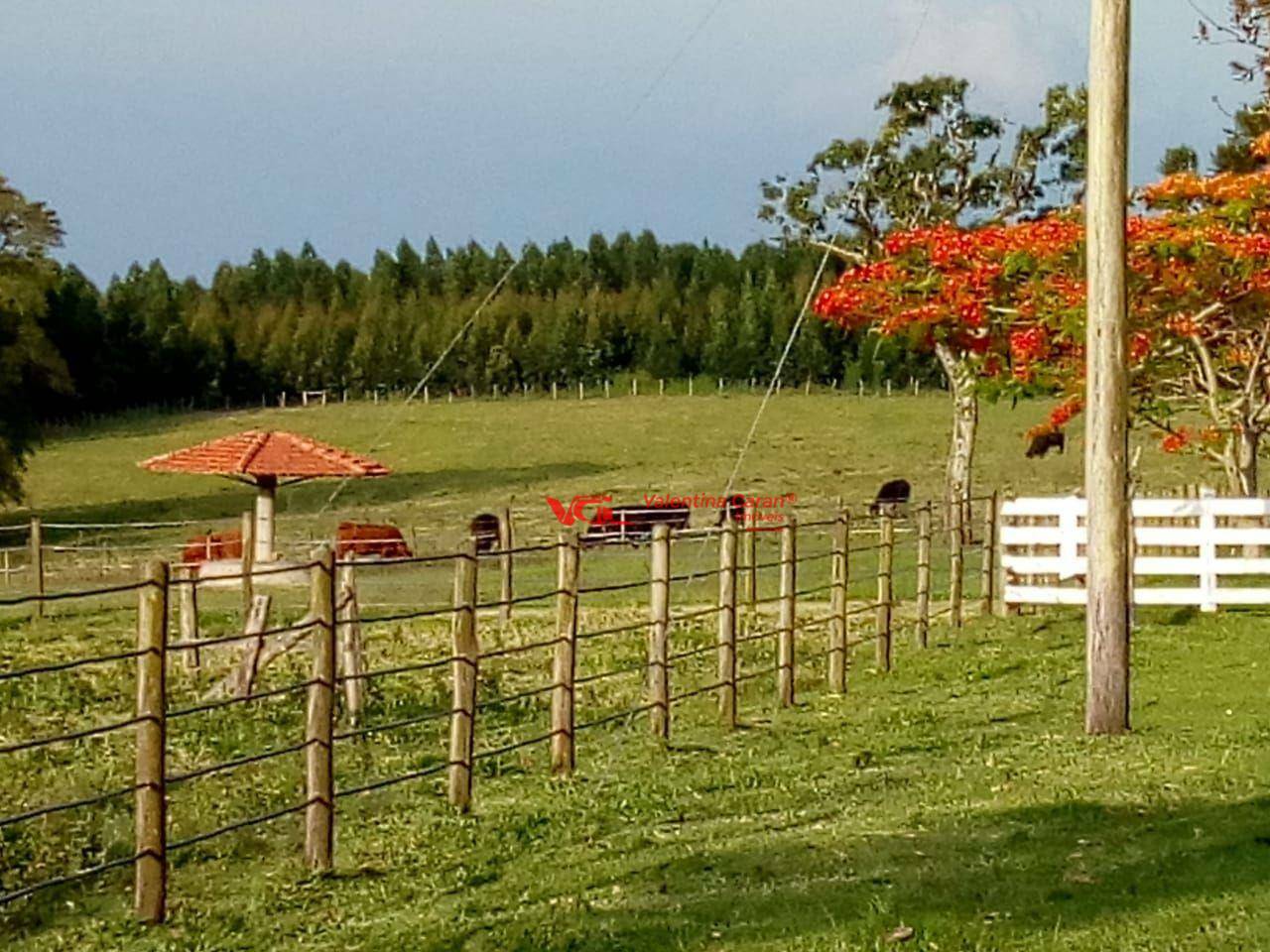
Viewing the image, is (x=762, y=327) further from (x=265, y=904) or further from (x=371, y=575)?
(x=265, y=904)

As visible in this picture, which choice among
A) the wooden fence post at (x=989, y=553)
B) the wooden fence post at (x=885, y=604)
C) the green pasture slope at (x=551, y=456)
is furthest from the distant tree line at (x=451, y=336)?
the wooden fence post at (x=885, y=604)

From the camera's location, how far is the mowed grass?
6.88m

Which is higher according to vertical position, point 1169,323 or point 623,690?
point 1169,323

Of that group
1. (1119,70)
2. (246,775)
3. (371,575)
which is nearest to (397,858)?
(246,775)

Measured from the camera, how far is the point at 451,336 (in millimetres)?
94188

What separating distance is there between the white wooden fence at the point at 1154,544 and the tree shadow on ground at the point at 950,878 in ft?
34.7

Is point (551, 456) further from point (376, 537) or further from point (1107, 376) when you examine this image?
point (1107, 376)

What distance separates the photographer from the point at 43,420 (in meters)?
78.8

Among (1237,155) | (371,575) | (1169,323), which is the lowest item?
(371,575)

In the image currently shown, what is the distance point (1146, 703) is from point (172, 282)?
108131mm

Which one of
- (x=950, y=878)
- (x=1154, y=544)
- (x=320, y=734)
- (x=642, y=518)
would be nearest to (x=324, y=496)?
(x=642, y=518)

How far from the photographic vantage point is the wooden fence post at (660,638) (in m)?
12.1

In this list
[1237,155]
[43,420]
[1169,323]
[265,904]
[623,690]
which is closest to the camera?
[265,904]

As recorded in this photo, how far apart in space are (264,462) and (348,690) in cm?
1772
